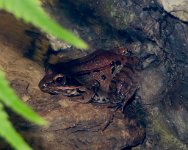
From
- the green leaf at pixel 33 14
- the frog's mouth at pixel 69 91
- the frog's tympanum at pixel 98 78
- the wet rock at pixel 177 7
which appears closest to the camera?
the green leaf at pixel 33 14

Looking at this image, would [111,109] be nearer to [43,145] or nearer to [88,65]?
[88,65]

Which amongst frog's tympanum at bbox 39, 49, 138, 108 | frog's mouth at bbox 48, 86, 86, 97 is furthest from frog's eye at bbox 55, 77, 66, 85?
frog's mouth at bbox 48, 86, 86, 97

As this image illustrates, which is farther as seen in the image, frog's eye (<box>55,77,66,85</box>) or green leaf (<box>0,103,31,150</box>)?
frog's eye (<box>55,77,66,85</box>)

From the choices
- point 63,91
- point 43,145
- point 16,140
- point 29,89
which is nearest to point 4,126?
point 16,140

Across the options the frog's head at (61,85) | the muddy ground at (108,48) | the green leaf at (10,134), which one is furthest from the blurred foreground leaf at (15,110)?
the frog's head at (61,85)

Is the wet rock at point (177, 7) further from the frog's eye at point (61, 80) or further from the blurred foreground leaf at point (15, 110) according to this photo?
the blurred foreground leaf at point (15, 110)

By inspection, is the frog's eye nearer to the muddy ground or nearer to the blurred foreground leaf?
the muddy ground

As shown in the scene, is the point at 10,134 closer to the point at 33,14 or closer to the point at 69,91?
the point at 33,14

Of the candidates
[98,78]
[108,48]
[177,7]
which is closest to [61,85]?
[98,78]
